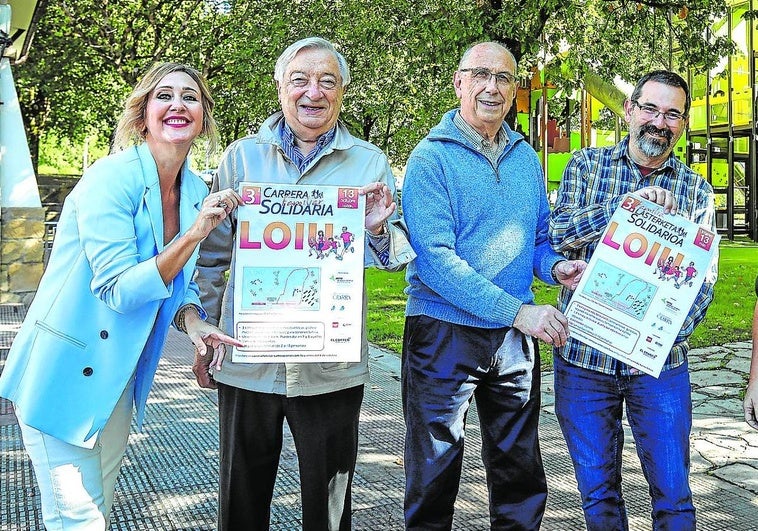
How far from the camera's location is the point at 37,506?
445cm

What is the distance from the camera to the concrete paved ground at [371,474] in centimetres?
435

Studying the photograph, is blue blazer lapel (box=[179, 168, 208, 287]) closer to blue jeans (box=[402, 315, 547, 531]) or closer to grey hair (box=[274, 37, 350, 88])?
grey hair (box=[274, 37, 350, 88])

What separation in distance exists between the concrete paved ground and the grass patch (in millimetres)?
2624

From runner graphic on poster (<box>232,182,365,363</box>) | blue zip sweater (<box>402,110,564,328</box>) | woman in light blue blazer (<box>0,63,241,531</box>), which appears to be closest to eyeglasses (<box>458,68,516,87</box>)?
blue zip sweater (<box>402,110,564,328</box>)

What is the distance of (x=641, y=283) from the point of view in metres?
3.13

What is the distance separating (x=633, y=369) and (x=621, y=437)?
0.32 metres

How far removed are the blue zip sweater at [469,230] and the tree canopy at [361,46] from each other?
786cm

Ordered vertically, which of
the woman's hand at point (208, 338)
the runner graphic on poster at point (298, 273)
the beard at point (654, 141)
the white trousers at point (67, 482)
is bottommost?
the white trousers at point (67, 482)

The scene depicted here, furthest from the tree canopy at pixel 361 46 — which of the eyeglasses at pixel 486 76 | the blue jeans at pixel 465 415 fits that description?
the blue jeans at pixel 465 415

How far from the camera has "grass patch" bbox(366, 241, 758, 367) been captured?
9711 mm

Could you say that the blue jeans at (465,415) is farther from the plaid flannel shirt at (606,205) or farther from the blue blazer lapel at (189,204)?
the blue blazer lapel at (189,204)

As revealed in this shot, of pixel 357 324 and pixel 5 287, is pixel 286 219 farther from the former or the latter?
pixel 5 287

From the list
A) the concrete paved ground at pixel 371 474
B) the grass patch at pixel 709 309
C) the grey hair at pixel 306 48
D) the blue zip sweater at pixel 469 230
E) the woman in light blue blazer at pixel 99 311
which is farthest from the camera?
the grass patch at pixel 709 309

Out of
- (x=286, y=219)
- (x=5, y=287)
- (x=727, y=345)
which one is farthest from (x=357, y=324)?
(x=5, y=287)
